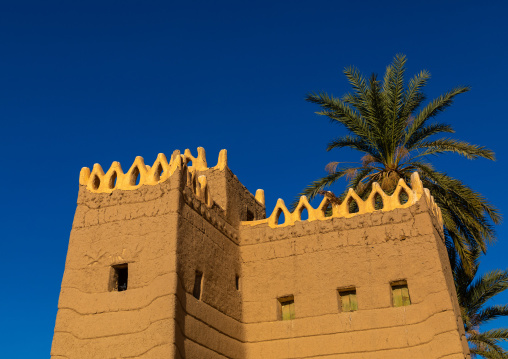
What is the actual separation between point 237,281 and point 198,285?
199 cm

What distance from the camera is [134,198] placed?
13.0m

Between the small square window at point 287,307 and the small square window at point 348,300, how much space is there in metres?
1.12

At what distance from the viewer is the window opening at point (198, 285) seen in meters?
12.6

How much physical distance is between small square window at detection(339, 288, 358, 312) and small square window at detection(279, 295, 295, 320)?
1.12m

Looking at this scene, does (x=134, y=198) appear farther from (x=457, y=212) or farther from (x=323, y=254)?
(x=457, y=212)

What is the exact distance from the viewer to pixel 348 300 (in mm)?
13719

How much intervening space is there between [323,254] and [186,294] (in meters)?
3.64

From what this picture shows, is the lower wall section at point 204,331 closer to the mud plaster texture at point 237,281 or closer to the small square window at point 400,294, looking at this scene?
the mud plaster texture at point 237,281

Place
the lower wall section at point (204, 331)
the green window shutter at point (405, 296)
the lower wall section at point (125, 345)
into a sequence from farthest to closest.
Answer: the green window shutter at point (405, 296) < the lower wall section at point (204, 331) < the lower wall section at point (125, 345)

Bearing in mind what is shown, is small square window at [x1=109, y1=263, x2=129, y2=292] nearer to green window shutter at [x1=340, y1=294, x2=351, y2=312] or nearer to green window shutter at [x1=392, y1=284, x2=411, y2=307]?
green window shutter at [x1=340, y1=294, x2=351, y2=312]

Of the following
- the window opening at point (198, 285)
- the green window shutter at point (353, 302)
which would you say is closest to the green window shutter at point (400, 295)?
the green window shutter at point (353, 302)

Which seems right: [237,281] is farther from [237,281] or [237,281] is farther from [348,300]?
[348,300]

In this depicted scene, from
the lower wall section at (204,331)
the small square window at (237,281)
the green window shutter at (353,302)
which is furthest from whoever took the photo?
the small square window at (237,281)

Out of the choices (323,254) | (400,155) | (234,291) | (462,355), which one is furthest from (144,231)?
(400,155)
